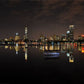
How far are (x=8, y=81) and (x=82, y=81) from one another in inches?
471

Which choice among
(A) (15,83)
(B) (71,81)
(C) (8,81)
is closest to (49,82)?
(B) (71,81)

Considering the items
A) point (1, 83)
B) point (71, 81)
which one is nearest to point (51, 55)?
point (71, 81)

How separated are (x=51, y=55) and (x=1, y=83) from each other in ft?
91.5

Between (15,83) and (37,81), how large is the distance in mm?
3472

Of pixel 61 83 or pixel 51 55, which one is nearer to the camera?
pixel 61 83

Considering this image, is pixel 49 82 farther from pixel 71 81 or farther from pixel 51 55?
pixel 51 55

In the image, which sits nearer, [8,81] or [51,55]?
[8,81]

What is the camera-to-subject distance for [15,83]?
18.1m

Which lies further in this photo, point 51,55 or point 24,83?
point 51,55

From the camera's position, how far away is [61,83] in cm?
1814

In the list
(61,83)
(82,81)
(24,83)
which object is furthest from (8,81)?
(82,81)

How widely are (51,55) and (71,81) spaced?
82.6 ft

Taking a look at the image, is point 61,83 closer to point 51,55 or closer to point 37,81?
point 37,81

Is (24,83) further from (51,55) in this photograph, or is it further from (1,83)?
(51,55)
